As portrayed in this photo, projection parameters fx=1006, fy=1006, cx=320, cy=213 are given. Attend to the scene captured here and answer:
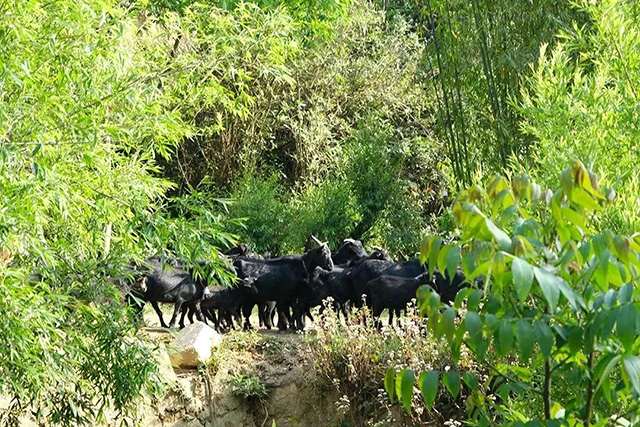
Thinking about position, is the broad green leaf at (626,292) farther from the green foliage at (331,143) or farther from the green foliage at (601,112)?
the green foliage at (331,143)

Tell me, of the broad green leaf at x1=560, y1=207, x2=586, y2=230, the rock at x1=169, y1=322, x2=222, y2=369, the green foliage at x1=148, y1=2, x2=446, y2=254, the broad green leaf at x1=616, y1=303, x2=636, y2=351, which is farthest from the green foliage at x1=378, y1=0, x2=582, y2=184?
the broad green leaf at x1=616, y1=303, x2=636, y2=351

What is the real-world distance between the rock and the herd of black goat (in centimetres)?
82

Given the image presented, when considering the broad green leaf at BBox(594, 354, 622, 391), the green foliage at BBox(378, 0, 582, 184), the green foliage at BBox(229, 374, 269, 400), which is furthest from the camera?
the green foliage at BBox(378, 0, 582, 184)

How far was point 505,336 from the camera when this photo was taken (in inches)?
108

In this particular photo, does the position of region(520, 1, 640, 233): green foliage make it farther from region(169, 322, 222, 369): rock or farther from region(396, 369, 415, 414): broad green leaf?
region(169, 322, 222, 369): rock

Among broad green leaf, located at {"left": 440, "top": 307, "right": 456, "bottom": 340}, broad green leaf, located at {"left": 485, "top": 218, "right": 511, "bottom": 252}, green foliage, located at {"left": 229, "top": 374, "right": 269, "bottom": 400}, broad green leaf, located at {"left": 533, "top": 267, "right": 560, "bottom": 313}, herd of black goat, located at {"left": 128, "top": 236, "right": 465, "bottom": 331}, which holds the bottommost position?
green foliage, located at {"left": 229, "top": 374, "right": 269, "bottom": 400}

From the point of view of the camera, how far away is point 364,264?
1194 cm

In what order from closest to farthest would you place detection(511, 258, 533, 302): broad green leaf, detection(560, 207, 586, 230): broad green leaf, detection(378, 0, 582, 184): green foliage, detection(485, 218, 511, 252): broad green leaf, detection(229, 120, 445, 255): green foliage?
detection(511, 258, 533, 302): broad green leaf < detection(485, 218, 511, 252): broad green leaf < detection(560, 207, 586, 230): broad green leaf < detection(378, 0, 582, 184): green foliage < detection(229, 120, 445, 255): green foliage

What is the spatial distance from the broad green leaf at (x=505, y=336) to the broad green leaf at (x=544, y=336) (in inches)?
2.9

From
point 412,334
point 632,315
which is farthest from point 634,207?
point 412,334

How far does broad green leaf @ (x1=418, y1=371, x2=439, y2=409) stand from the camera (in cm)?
294

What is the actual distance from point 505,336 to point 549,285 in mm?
228

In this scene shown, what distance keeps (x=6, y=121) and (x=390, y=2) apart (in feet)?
63.9

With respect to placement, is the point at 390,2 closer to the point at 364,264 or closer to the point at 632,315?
Result: the point at 364,264
